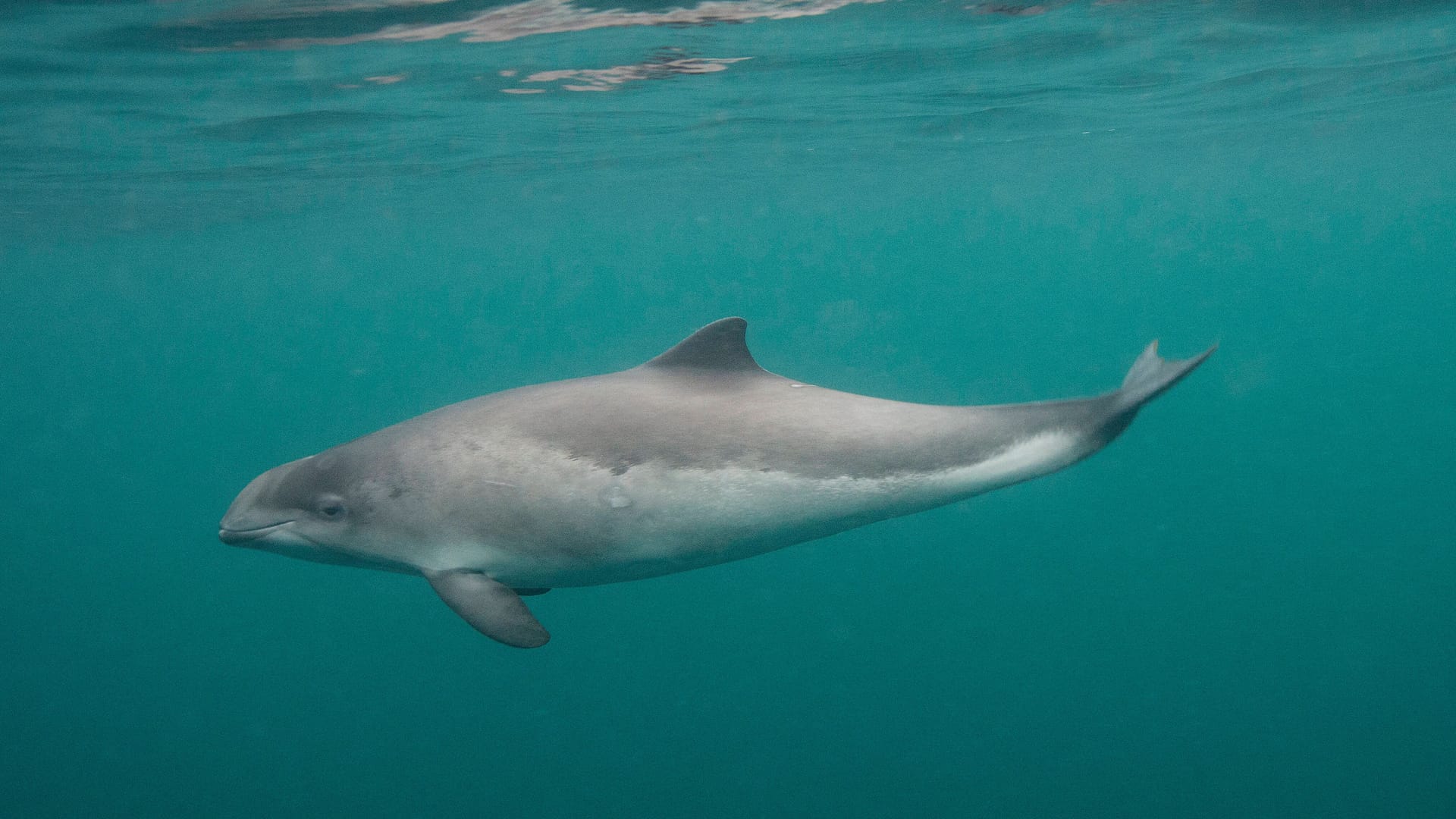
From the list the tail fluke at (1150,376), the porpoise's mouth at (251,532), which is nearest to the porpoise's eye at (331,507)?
the porpoise's mouth at (251,532)

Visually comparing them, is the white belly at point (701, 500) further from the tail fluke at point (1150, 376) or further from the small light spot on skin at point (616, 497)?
the tail fluke at point (1150, 376)

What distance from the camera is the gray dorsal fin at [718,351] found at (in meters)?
5.54

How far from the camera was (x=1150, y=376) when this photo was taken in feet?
16.4

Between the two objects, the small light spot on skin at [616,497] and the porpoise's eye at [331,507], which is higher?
the small light spot on skin at [616,497]

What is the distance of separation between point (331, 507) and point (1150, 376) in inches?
189

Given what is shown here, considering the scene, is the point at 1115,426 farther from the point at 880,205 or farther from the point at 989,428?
the point at 880,205

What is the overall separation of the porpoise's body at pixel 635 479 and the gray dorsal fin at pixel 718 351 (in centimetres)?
33

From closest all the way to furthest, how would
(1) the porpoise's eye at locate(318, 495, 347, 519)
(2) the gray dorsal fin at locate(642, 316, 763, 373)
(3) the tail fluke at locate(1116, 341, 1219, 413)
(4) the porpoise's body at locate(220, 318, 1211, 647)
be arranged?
(3) the tail fluke at locate(1116, 341, 1219, 413)
(4) the porpoise's body at locate(220, 318, 1211, 647)
(1) the porpoise's eye at locate(318, 495, 347, 519)
(2) the gray dorsal fin at locate(642, 316, 763, 373)

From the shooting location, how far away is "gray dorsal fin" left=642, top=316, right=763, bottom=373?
5543 millimetres

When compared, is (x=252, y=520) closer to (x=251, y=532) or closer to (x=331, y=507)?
(x=251, y=532)

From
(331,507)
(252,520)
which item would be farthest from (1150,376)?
(252,520)

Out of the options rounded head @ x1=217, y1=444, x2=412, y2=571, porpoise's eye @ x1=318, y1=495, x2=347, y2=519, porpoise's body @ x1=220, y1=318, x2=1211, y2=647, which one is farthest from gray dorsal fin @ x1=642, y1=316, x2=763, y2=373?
porpoise's eye @ x1=318, y1=495, x2=347, y2=519

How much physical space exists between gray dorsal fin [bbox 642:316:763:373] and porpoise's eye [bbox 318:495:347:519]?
6.79ft

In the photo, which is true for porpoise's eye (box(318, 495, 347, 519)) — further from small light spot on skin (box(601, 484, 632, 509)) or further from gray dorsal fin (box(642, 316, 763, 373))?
gray dorsal fin (box(642, 316, 763, 373))
